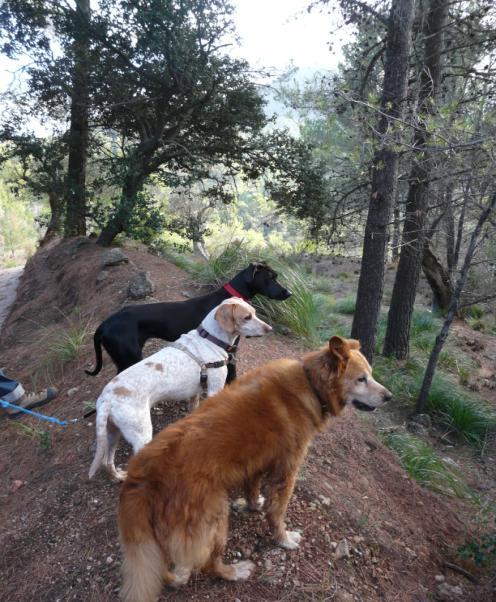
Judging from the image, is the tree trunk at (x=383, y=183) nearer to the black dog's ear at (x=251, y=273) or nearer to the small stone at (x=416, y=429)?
the small stone at (x=416, y=429)

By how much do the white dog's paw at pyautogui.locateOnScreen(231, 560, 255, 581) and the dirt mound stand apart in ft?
0.15

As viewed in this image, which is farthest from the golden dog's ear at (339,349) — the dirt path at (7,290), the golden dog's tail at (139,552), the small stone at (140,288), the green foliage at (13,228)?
the green foliage at (13,228)

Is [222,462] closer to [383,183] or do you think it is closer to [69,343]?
[69,343]

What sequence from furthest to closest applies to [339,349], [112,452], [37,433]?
[37,433] → [112,452] → [339,349]

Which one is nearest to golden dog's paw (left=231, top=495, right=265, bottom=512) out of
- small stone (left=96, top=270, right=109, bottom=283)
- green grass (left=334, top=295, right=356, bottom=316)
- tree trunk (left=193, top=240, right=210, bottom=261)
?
small stone (left=96, top=270, right=109, bottom=283)

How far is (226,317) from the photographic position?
3.86m

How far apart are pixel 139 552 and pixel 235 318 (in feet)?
7.06

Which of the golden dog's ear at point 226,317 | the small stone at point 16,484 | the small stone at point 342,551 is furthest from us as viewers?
the golden dog's ear at point 226,317

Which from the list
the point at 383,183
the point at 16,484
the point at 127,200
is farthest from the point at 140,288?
the point at 383,183

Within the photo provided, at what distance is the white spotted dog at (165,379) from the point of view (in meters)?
3.04

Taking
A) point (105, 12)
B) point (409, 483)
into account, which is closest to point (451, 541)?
point (409, 483)

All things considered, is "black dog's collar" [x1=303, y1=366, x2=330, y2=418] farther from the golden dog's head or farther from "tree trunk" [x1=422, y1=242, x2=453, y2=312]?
"tree trunk" [x1=422, y1=242, x2=453, y2=312]

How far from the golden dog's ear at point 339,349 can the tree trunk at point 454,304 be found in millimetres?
2816

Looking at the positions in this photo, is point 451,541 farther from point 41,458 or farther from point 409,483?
point 41,458
